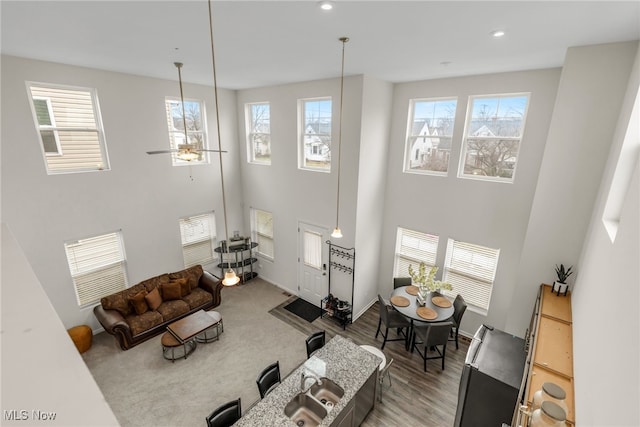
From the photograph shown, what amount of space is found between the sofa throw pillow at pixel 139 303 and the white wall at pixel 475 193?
5.53 m

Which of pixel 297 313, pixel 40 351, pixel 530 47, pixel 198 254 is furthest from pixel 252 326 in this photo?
pixel 530 47

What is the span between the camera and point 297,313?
6.90 meters

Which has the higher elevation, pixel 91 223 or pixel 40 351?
pixel 40 351

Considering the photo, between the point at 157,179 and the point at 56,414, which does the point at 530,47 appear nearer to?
the point at 56,414

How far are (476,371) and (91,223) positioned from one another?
6969 mm

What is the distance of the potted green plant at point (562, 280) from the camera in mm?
3787

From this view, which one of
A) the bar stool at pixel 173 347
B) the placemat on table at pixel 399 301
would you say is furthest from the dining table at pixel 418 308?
the bar stool at pixel 173 347

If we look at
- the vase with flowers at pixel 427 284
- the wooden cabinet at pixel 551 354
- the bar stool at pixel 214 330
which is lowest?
the bar stool at pixel 214 330

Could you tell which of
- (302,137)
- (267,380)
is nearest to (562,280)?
(267,380)

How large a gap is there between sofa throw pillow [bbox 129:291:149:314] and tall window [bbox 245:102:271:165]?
163 inches

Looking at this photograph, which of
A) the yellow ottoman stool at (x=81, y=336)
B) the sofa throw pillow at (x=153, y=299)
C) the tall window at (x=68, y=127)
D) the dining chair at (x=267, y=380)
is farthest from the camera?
the sofa throw pillow at (x=153, y=299)

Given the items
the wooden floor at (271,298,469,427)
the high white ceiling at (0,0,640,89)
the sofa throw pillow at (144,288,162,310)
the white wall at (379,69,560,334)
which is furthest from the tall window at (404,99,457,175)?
the sofa throw pillow at (144,288,162,310)

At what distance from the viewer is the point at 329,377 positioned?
3.91 metres
